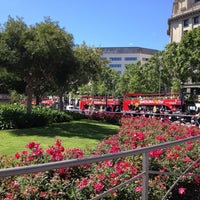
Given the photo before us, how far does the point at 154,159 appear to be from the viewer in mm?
4664

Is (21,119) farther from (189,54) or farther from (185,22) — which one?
(185,22)

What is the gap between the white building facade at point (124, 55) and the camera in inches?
5098

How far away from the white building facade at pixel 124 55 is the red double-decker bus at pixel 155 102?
90693 millimetres

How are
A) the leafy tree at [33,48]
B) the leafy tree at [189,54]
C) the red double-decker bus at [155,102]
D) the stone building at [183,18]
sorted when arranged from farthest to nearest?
the stone building at [183,18] → the leafy tree at [189,54] → the red double-decker bus at [155,102] → the leafy tree at [33,48]

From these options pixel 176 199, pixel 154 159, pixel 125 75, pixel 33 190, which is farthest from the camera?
pixel 125 75

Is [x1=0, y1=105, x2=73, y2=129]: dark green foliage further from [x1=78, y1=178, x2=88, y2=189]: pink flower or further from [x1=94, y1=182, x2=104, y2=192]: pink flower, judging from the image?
[x1=94, y1=182, x2=104, y2=192]: pink flower

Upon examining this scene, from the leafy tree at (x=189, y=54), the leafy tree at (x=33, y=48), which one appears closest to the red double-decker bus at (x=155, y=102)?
the leafy tree at (x=189, y=54)

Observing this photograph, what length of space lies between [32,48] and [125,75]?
53.7 meters

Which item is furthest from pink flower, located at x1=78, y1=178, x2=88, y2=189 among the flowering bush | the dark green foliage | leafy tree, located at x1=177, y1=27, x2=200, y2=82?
leafy tree, located at x1=177, y1=27, x2=200, y2=82

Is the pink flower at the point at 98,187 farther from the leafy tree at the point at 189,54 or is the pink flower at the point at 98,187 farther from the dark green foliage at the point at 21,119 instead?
the leafy tree at the point at 189,54

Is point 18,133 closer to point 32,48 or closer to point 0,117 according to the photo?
point 0,117

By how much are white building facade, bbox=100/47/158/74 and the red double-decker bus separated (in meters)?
90.7

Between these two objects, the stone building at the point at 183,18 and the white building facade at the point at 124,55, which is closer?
the stone building at the point at 183,18

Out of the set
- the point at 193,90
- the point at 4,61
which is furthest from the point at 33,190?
the point at 193,90
